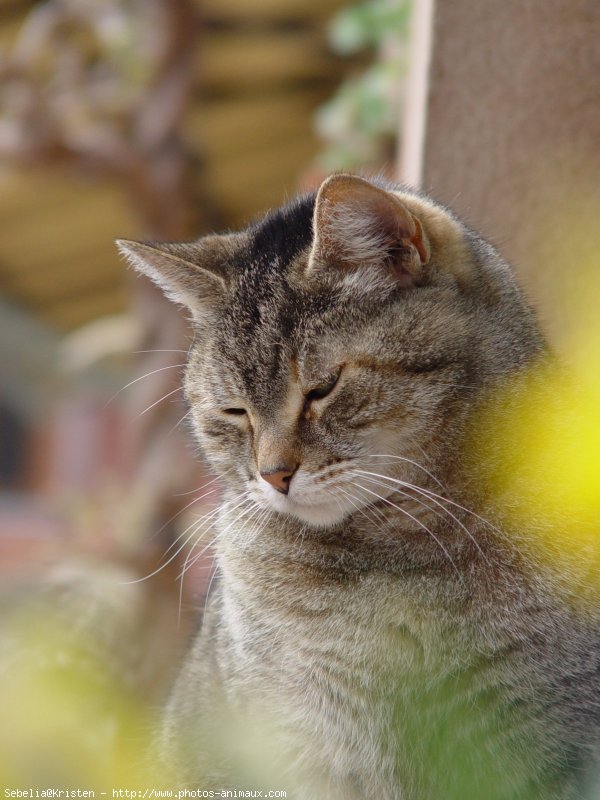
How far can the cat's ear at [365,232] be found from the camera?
137cm

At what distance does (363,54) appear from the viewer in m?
4.30

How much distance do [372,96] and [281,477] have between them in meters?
2.17

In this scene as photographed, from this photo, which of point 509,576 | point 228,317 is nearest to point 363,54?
point 228,317

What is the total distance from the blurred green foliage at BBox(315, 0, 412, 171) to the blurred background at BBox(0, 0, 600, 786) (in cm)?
1

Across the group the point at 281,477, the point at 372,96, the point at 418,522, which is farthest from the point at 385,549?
the point at 372,96

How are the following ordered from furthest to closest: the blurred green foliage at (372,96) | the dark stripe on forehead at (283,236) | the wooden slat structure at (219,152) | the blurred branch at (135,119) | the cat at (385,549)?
the wooden slat structure at (219,152)
the blurred branch at (135,119)
the blurred green foliage at (372,96)
the dark stripe on forehead at (283,236)
the cat at (385,549)

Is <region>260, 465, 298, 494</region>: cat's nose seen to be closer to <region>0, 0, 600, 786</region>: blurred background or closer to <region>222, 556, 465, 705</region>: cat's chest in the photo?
<region>222, 556, 465, 705</region>: cat's chest

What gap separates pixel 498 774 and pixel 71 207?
4.11m

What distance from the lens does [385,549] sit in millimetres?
1456

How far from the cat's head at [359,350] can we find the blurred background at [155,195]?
12.9 inches

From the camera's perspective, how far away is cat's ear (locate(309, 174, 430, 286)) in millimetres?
1374

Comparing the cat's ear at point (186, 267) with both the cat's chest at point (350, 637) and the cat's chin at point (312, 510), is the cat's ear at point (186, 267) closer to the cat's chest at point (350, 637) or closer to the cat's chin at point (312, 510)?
the cat's chin at point (312, 510)

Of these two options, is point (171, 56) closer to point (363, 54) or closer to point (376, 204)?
point (363, 54)

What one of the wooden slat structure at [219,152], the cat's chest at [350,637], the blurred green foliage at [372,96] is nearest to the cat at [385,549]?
the cat's chest at [350,637]
